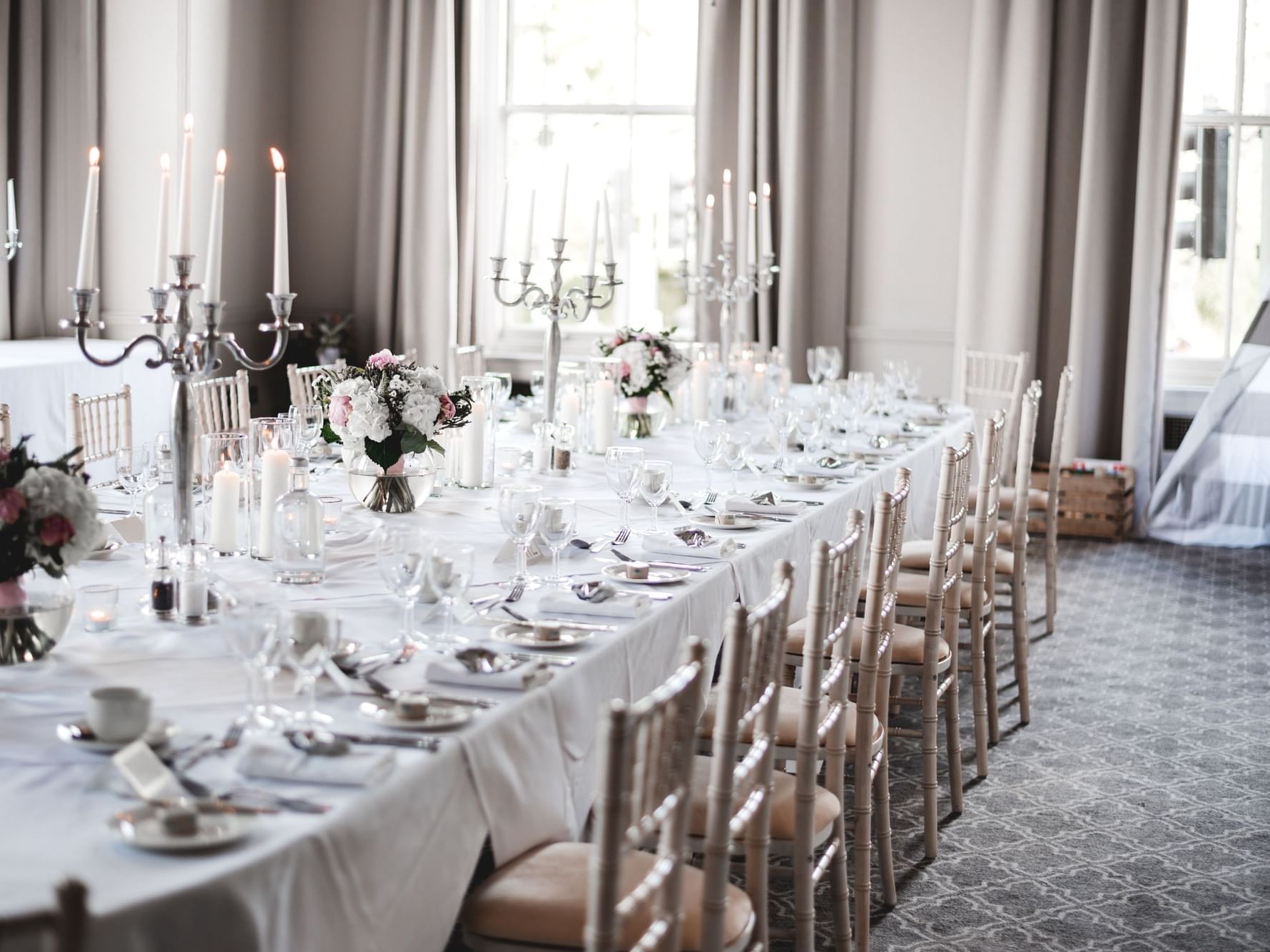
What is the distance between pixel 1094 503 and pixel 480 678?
5.88 metres

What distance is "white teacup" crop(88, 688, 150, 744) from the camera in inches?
69.5

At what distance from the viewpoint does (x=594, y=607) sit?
248cm

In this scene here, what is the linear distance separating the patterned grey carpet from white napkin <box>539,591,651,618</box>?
3.26 ft

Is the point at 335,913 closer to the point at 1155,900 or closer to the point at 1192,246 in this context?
the point at 1155,900

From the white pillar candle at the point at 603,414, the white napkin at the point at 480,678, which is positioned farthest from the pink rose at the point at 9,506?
the white pillar candle at the point at 603,414

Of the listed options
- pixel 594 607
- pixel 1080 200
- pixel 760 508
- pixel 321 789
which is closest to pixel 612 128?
pixel 1080 200

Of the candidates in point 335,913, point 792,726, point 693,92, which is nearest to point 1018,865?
point 792,726

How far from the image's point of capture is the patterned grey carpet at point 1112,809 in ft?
10.1

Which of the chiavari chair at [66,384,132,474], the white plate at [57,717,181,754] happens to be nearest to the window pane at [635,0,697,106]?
the chiavari chair at [66,384,132,474]

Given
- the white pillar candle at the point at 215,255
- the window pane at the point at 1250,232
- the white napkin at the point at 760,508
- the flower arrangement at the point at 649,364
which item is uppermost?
the window pane at the point at 1250,232

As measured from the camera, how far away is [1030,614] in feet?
18.9

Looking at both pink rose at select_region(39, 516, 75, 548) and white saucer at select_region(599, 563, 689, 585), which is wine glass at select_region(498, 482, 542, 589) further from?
pink rose at select_region(39, 516, 75, 548)

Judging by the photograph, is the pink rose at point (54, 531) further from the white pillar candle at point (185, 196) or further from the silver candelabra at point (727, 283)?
the silver candelabra at point (727, 283)

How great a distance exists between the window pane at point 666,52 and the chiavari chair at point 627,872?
21.7ft
